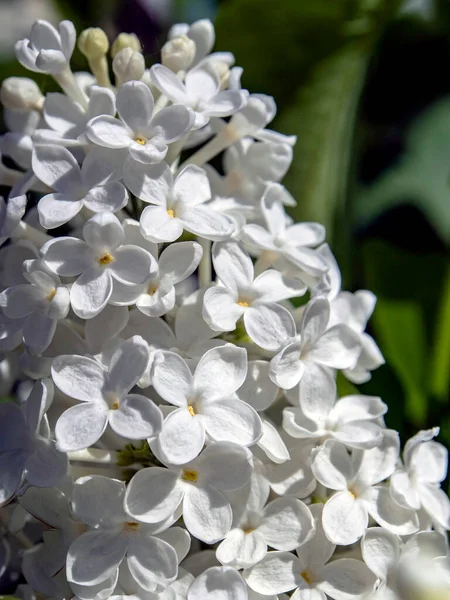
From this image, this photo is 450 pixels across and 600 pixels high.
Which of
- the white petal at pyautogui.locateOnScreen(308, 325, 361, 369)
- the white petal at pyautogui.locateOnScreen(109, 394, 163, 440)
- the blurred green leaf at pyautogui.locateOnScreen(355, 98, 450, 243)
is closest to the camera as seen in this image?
the white petal at pyautogui.locateOnScreen(109, 394, 163, 440)

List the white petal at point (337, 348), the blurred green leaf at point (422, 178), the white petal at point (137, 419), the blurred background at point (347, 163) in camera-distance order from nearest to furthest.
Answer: the white petal at point (137, 419) < the white petal at point (337, 348) < the blurred background at point (347, 163) < the blurred green leaf at point (422, 178)

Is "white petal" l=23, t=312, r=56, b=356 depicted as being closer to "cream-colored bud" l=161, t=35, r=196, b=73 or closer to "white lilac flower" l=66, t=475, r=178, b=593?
"white lilac flower" l=66, t=475, r=178, b=593

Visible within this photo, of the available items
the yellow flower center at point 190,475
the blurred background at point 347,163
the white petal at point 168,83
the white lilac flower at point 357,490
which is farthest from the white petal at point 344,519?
the white petal at point 168,83

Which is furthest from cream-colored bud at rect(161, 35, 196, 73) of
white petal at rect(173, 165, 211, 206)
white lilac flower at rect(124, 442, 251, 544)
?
white lilac flower at rect(124, 442, 251, 544)

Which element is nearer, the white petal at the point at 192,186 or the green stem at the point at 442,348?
the white petal at the point at 192,186

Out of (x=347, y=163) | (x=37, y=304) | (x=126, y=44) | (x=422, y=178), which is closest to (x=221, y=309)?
(x=37, y=304)

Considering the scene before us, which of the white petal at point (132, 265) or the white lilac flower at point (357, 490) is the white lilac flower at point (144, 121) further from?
the white lilac flower at point (357, 490)
